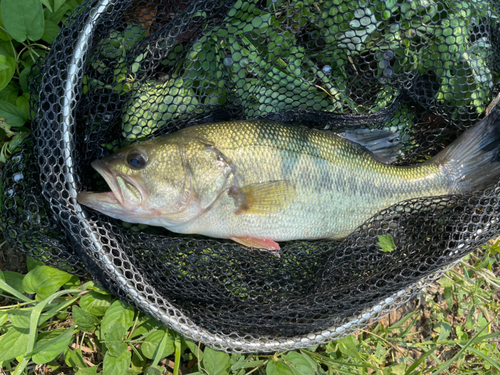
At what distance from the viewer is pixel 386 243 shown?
91.5 inches

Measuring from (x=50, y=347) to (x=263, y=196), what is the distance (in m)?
1.77

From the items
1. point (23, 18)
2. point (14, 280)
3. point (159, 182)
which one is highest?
point (23, 18)

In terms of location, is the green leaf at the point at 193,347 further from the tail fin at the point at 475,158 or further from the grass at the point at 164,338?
the tail fin at the point at 475,158

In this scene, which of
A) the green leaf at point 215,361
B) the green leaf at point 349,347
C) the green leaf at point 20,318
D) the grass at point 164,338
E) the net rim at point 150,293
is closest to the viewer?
the net rim at point 150,293

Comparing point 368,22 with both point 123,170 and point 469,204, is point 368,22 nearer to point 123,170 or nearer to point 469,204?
point 469,204

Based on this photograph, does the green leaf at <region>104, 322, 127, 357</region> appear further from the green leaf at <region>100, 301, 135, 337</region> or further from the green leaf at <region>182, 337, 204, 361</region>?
the green leaf at <region>182, 337, 204, 361</region>

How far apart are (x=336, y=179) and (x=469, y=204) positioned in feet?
2.94

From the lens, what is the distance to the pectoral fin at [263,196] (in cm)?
226

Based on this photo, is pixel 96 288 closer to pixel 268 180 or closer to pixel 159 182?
pixel 159 182

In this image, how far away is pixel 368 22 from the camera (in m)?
2.34

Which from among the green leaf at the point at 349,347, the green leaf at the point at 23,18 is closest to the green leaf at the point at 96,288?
the green leaf at the point at 23,18

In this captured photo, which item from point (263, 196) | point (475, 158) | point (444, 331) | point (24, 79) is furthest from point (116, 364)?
point (475, 158)

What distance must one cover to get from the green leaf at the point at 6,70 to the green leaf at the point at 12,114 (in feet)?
0.41

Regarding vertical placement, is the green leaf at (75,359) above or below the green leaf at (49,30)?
below
